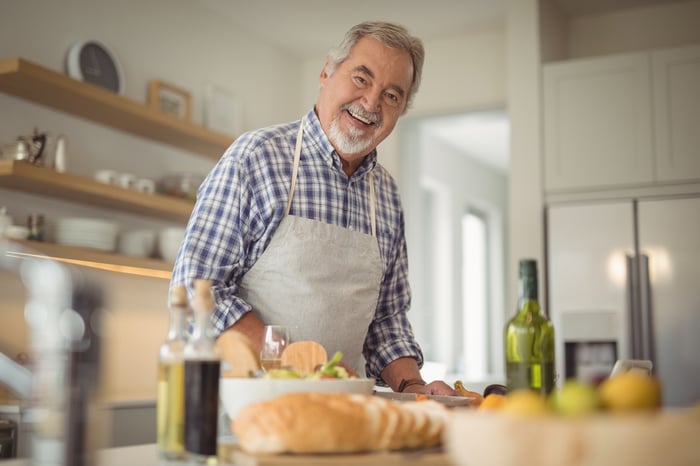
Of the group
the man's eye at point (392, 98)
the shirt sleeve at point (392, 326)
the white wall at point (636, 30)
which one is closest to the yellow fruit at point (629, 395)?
the shirt sleeve at point (392, 326)

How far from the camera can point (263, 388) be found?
1.11 m

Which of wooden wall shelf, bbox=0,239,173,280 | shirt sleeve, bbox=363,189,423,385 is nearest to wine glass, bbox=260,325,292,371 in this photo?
shirt sleeve, bbox=363,189,423,385

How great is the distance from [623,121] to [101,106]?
8.30ft

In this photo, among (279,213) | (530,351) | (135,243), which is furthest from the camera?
(135,243)

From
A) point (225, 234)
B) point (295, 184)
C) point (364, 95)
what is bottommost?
point (225, 234)

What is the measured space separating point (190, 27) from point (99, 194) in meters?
1.47

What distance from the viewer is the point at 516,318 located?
4.07ft

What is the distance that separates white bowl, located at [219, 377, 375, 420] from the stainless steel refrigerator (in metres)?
2.94

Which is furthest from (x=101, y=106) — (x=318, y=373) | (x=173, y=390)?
(x=173, y=390)

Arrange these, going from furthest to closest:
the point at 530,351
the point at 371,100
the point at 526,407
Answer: the point at 371,100, the point at 530,351, the point at 526,407

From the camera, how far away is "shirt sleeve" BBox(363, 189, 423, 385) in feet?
6.58

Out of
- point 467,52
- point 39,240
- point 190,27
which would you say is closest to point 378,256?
point 39,240

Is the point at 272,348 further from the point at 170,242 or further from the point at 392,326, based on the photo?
the point at 170,242

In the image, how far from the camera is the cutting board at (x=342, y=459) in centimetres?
88
